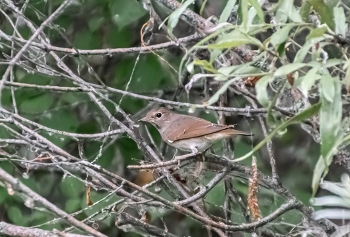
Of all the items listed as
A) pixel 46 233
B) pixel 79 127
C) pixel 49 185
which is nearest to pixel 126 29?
pixel 79 127

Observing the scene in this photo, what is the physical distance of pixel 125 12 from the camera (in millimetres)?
3082

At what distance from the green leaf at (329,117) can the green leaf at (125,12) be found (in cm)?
203

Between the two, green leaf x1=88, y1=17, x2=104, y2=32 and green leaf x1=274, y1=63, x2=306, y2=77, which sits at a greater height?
green leaf x1=88, y1=17, x2=104, y2=32

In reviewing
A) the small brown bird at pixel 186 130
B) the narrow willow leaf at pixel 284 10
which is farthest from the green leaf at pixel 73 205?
the narrow willow leaf at pixel 284 10

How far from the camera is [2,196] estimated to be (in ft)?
10.7

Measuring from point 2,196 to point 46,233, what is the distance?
151cm

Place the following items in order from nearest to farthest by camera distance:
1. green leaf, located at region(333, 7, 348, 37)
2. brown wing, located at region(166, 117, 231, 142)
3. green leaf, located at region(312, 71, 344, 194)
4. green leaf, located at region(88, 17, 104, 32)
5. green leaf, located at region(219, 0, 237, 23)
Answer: green leaf, located at region(312, 71, 344, 194) → green leaf, located at region(333, 7, 348, 37) → green leaf, located at region(219, 0, 237, 23) → brown wing, located at region(166, 117, 231, 142) → green leaf, located at region(88, 17, 104, 32)

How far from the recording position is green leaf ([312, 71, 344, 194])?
43.9 inches

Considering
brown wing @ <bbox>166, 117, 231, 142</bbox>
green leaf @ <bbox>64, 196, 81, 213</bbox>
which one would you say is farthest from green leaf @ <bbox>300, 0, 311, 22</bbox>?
green leaf @ <bbox>64, 196, 81, 213</bbox>

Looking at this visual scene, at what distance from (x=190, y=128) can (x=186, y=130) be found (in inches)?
1.2

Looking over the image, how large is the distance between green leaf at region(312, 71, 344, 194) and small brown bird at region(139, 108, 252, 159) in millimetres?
1634

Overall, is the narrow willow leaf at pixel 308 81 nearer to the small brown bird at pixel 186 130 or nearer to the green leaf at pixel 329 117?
the green leaf at pixel 329 117

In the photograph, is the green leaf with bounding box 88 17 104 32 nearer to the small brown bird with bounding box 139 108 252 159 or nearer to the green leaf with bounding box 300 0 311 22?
the small brown bird with bounding box 139 108 252 159

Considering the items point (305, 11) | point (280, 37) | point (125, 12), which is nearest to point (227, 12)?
point (305, 11)
